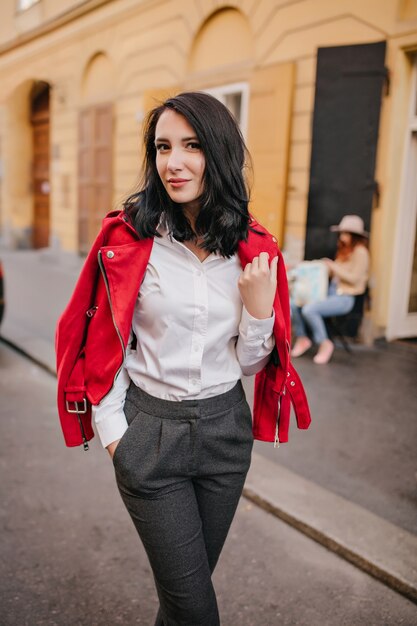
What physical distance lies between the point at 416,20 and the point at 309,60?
1507mm

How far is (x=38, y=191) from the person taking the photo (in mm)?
16156

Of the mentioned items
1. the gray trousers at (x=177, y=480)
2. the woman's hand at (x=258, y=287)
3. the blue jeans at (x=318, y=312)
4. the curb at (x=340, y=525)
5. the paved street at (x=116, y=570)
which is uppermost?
the woman's hand at (x=258, y=287)

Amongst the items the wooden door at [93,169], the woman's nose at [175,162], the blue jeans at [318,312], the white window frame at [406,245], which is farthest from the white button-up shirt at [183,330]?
the wooden door at [93,169]

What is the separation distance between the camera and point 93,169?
39.3 feet

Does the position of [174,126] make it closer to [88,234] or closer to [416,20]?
[416,20]

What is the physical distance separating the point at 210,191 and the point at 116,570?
198 cm

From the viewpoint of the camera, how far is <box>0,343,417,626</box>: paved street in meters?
2.56

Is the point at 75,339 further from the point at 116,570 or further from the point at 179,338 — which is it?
the point at 116,570

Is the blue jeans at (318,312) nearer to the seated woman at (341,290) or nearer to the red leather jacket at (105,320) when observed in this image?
the seated woman at (341,290)

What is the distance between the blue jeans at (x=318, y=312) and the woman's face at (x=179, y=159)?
4.85 metres

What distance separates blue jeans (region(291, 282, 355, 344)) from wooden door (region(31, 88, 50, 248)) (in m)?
11.0

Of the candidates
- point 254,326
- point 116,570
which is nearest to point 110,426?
point 254,326

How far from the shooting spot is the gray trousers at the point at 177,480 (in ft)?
5.56

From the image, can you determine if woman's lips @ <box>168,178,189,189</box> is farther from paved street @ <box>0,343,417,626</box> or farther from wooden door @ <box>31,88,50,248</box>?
wooden door @ <box>31,88,50,248</box>
